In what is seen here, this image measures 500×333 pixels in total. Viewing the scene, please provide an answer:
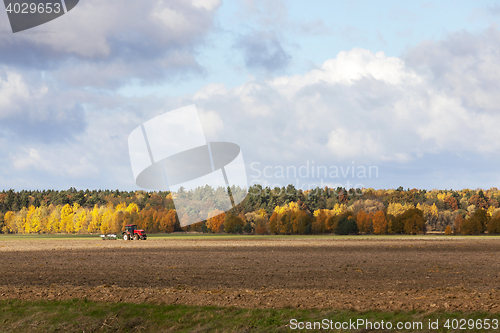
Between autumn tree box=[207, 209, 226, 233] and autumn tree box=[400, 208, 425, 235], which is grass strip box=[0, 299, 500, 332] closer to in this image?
autumn tree box=[400, 208, 425, 235]

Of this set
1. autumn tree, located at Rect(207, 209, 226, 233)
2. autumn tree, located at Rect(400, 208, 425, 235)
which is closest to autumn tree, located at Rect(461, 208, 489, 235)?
autumn tree, located at Rect(400, 208, 425, 235)

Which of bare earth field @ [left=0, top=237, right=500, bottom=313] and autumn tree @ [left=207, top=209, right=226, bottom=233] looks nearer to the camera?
bare earth field @ [left=0, top=237, right=500, bottom=313]

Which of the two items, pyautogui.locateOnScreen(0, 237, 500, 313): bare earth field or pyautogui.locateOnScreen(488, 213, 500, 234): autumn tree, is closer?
pyautogui.locateOnScreen(0, 237, 500, 313): bare earth field

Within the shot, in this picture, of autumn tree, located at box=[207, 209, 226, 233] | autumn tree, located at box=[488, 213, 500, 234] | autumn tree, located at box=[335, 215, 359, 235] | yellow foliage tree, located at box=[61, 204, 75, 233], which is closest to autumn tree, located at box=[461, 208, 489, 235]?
autumn tree, located at box=[488, 213, 500, 234]

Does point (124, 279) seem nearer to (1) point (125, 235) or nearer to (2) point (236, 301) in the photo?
(2) point (236, 301)

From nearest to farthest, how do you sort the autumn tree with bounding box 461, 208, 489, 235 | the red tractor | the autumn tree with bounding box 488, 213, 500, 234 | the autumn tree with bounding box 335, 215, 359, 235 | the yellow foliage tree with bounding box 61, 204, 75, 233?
the red tractor < the autumn tree with bounding box 488, 213, 500, 234 < the autumn tree with bounding box 461, 208, 489, 235 < the autumn tree with bounding box 335, 215, 359, 235 < the yellow foliage tree with bounding box 61, 204, 75, 233

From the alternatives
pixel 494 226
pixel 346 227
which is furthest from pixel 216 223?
pixel 494 226

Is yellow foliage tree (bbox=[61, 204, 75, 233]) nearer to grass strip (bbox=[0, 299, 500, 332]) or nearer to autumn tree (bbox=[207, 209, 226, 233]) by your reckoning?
autumn tree (bbox=[207, 209, 226, 233])

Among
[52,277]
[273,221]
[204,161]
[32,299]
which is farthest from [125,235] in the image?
[273,221]

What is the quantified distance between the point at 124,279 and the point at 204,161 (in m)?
17.1

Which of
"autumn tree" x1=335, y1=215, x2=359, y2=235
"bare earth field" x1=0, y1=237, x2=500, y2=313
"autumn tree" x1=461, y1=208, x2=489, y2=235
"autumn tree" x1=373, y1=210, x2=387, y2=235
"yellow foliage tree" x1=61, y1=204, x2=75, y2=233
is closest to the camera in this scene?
"bare earth field" x1=0, y1=237, x2=500, y2=313

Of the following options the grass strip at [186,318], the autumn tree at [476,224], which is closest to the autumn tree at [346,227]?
the autumn tree at [476,224]

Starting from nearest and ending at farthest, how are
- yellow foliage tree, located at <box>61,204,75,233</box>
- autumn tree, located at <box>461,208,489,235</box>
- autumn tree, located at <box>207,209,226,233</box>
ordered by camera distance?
autumn tree, located at <box>461,208,489,235</box>
autumn tree, located at <box>207,209,226,233</box>
yellow foliage tree, located at <box>61,204,75,233</box>

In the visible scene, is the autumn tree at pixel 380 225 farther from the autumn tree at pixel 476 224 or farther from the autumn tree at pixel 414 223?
the autumn tree at pixel 476 224
